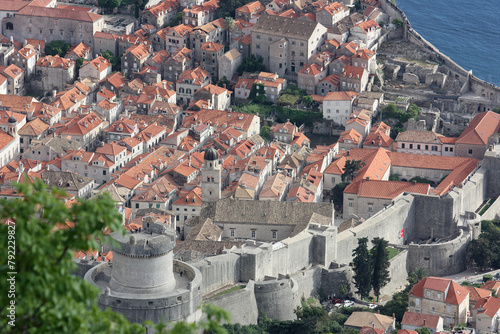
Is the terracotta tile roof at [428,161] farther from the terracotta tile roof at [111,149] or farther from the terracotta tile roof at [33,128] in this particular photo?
the terracotta tile roof at [33,128]

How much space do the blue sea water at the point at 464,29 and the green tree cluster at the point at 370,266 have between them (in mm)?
49280

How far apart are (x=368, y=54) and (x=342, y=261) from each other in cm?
3220

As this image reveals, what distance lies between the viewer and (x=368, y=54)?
100312 millimetres

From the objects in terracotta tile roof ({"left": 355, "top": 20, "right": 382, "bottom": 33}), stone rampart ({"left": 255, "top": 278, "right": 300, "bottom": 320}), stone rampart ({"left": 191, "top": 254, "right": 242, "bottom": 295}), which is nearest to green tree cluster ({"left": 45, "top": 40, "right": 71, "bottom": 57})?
terracotta tile roof ({"left": 355, "top": 20, "right": 382, "bottom": 33})

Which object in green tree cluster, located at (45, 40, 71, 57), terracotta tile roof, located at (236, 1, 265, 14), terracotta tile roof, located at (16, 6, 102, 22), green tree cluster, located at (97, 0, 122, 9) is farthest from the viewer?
green tree cluster, located at (97, 0, 122, 9)

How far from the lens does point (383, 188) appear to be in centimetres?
8144

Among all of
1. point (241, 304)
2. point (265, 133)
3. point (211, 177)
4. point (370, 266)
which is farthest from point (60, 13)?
point (241, 304)

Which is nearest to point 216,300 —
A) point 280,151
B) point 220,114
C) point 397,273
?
point 397,273

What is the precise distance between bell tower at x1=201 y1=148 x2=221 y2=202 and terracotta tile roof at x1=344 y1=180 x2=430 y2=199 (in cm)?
1026

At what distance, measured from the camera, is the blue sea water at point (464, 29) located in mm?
119562

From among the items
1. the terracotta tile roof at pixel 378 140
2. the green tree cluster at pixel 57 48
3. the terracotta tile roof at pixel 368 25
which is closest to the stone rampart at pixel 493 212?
the terracotta tile roof at pixel 378 140

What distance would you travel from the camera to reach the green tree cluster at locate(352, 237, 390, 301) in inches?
2739

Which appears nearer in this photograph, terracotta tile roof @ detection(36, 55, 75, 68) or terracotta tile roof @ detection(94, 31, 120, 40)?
terracotta tile roof @ detection(36, 55, 75, 68)

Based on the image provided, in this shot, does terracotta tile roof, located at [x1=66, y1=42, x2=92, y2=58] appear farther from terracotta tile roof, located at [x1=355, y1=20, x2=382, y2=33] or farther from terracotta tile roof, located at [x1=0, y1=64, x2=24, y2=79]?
terracotta tile roof, located at [x1=355, y1=20, x2=382, y2=33]
